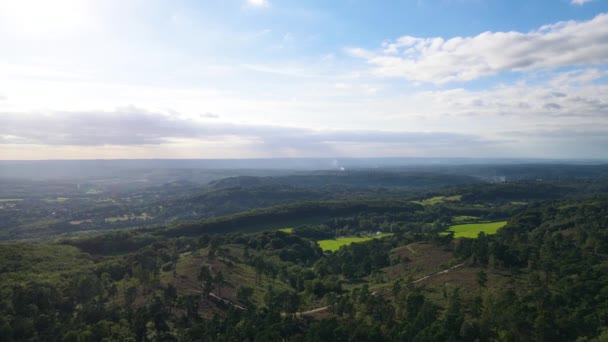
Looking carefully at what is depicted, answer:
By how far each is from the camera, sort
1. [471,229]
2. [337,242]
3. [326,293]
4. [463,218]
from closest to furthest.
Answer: [326,293], [337,242], [471,229], [463,218]

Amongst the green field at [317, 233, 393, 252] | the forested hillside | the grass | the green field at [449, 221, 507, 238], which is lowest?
the green field at [317, 233, 393, 252]

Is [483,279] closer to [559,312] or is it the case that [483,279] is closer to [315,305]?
[559,312]

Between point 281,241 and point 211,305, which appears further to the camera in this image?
point 281,241

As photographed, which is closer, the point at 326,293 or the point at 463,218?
the point at 326,293

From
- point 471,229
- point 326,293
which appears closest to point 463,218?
point 471,229

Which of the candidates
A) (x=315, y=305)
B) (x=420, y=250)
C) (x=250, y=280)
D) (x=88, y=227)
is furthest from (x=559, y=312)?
(x=88, y=227)

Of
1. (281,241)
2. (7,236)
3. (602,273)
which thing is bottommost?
(7,236)

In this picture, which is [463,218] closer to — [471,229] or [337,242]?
[471,229]

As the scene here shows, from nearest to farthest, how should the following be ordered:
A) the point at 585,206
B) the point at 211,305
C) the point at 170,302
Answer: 1. the point at 170,302
2. the point at 211,305
3. the point at 585,206

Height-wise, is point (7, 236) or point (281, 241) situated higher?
point (281, 241)

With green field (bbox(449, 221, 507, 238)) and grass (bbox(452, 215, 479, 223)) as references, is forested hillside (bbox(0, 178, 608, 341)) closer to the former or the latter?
green field (bbox(449, 221, 507, 238))

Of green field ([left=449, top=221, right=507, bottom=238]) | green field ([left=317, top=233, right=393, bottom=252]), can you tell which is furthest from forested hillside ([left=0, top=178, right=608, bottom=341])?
green field ([left=449, top=221, right=507, bottom=238])
